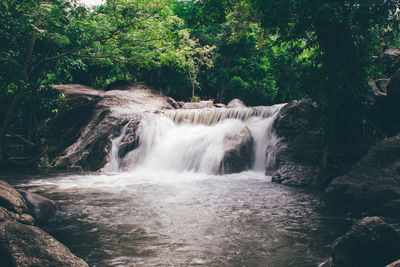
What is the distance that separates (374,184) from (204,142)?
7.21m

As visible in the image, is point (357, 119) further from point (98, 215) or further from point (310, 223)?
point (98, 215)

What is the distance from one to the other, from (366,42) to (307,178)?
12.6 feet

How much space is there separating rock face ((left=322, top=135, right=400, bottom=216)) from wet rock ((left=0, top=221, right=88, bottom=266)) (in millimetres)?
4813

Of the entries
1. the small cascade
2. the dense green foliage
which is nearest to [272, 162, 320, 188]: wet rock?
the dense green foliage

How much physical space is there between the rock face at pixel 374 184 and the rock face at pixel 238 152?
4.72m

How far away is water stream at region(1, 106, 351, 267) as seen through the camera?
3490 mm

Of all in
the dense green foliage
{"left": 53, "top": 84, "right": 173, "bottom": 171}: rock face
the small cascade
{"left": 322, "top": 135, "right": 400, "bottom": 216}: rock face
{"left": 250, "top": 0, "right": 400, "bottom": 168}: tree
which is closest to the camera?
{"left": 322, "top": 135, "right": 400, "bottom": 216}: rock face

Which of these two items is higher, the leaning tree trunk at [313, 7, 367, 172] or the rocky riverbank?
the leaning tree trunk at [313, 7, 367, 172]

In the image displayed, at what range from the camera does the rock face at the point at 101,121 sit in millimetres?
12570

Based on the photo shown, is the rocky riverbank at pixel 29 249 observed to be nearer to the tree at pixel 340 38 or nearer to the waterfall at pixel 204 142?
the tree at pixel 340 38

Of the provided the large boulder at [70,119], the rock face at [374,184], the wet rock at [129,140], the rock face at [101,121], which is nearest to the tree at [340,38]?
the rock face at [374,184]

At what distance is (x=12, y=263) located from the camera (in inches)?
96.4

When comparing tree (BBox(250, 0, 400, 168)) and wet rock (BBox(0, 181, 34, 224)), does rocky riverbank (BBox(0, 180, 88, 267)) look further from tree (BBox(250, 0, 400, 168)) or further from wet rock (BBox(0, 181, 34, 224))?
tree (BBox(250, 0, 400, 168))

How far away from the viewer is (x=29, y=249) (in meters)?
2.61
